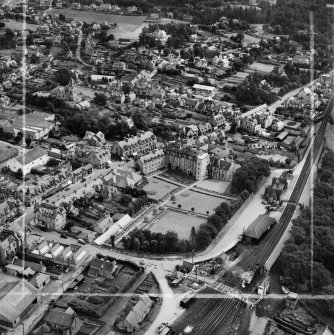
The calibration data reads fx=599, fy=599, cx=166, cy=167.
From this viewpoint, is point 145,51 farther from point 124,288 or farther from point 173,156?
point 124,288

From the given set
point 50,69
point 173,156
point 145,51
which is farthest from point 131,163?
point 145,51

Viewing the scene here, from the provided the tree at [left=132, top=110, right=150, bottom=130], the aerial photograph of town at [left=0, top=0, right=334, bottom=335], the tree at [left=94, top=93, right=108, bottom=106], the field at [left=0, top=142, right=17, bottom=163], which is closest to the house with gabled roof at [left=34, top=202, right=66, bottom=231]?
the aerial photograph of town at [left=0, top=0, right=334, bottom=335]

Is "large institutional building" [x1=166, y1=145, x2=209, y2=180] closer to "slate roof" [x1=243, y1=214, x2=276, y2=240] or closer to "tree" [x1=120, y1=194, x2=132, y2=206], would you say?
"tree" [x1=120, y1=194, x2=132, y2=206]

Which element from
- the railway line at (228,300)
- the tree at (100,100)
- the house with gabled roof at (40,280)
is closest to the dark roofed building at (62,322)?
the house with gabled roof at (40,280)

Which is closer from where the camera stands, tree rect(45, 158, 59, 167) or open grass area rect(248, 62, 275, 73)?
tree rect(45, 158, 59, 167)

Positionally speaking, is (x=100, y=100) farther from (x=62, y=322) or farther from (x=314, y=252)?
(x=62, y=322)

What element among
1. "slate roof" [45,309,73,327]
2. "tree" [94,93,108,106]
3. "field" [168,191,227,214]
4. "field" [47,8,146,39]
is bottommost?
"field" [168,191,227,214]
